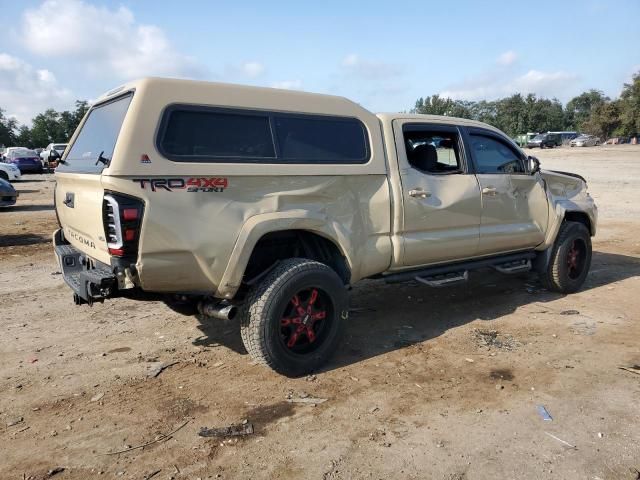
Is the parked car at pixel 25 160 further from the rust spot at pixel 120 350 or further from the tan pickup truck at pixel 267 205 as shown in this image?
the rust spot at pixel 120 350

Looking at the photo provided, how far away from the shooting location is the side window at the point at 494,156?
5.47 m

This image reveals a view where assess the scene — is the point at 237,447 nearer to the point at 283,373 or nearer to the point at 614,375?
the point at 283,373

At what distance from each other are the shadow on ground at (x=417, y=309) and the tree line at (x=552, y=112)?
162 feet

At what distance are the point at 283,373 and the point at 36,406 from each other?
5.56 feet

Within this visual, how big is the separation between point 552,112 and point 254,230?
8630cm

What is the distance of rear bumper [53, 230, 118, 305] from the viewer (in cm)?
353

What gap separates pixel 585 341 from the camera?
480 cm

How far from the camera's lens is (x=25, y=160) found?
30.2 m

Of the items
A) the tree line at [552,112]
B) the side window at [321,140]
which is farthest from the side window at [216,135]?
the tree line at [552,112]

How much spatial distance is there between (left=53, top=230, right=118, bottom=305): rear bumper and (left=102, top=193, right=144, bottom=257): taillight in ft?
0.75

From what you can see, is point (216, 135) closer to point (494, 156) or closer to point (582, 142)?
point (494, 156)

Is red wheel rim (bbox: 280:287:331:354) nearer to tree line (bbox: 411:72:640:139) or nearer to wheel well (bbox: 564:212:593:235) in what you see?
wheel well (bbox: 564:212:593:235)

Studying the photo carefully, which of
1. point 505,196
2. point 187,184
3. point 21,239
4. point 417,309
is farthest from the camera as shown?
point 21,239

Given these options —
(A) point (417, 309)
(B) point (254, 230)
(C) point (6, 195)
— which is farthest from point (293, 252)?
(C) point (6, 195)
